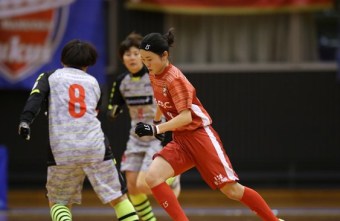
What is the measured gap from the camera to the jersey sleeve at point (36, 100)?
6.15m

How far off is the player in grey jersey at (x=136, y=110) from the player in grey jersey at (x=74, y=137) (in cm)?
126

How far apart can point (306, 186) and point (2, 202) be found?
16.3 ft

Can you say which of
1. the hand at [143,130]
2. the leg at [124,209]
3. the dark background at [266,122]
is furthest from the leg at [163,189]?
the dark background at [266,122]

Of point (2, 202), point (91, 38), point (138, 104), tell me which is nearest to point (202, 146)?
point (138, 104)

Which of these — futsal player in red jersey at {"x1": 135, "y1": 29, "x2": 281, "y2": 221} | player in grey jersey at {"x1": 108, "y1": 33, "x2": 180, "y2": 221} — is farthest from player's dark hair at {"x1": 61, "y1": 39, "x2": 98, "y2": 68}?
player in grey jersey at {"x1": 108, "y1": 33, "x2": 180, "y2": 221}

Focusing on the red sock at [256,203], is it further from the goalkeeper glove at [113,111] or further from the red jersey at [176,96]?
the goalkeeper glove at [113,111]

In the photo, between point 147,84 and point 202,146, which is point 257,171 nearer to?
point 147,84

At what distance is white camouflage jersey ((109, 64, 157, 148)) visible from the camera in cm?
791

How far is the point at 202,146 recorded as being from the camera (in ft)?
Answer: 21.1

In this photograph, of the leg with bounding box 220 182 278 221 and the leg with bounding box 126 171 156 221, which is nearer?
the leg with bounding box 220 182 278 221

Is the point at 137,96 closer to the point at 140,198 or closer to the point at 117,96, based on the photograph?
the point at 117,96

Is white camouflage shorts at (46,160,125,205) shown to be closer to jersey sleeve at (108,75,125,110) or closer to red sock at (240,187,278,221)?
red sock at (240,187,278,221)

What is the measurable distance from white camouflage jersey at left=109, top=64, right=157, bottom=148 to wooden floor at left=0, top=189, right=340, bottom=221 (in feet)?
6.73

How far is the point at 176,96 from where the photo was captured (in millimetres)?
6320
